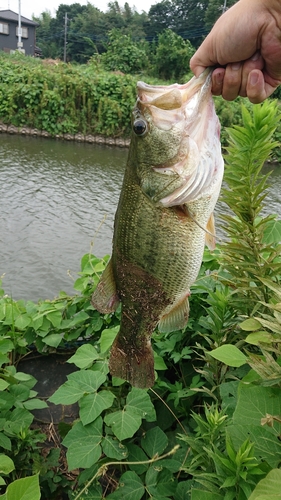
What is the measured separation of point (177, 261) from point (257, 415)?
2.15ft

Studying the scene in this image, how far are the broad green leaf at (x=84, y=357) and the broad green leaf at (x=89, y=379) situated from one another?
7cm

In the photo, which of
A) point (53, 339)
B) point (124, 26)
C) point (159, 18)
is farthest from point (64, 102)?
point (159, 18)

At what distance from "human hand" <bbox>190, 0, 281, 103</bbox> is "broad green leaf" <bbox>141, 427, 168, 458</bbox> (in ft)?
5.47

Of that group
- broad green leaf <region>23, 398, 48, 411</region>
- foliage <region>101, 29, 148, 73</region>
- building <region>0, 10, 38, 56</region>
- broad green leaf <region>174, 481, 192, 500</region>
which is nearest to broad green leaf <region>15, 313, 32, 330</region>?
broad green leaf <region>23, 398, 48, 411</region>

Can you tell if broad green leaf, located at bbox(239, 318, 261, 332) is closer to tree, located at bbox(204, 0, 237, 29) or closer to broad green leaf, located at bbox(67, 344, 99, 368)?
broad green leaf, located at bbox(67, 344, 99, 368)

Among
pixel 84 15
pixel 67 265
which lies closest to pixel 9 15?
pixel 84 15

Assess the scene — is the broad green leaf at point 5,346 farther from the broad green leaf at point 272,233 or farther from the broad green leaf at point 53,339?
the broad green leaf at point 272,233

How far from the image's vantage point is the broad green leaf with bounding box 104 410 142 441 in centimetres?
200

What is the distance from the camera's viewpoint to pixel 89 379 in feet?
7.34

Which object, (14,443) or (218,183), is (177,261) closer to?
(218,183)

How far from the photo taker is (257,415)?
4.33ft

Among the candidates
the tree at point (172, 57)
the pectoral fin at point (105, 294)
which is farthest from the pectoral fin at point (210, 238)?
the tree at point (172, 57)

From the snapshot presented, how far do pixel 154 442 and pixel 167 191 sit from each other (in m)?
1.29

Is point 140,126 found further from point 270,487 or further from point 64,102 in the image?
point 64,102
